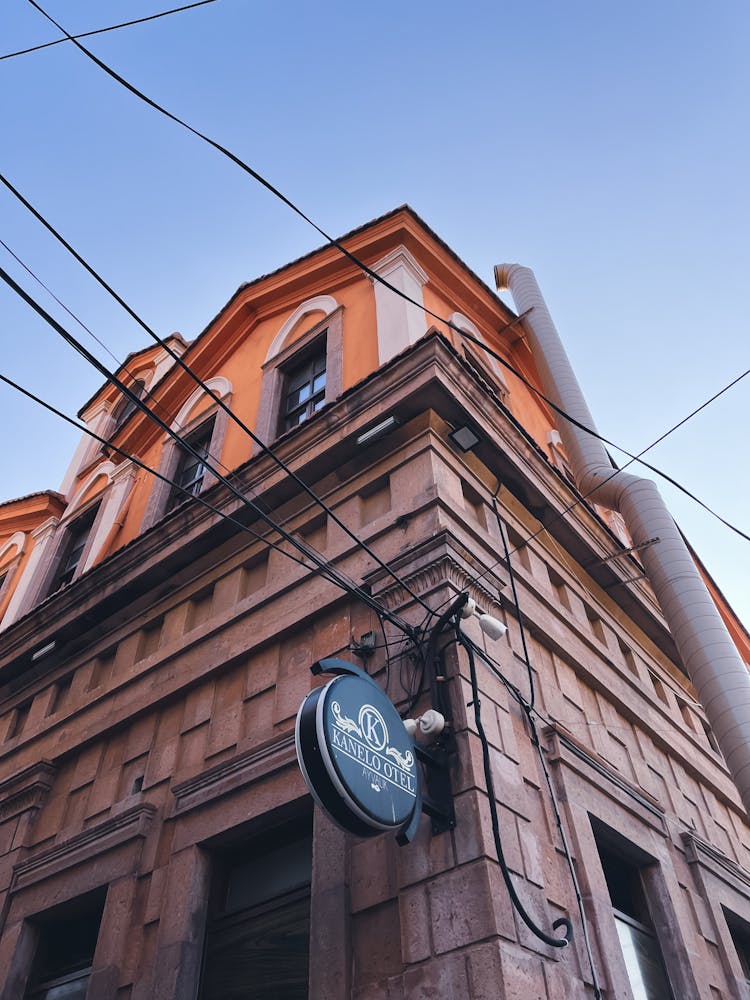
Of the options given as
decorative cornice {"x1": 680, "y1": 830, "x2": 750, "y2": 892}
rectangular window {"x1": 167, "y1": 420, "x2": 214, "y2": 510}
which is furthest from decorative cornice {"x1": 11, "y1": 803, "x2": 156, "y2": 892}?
decorative cornice {"x1": 680, "y1": 830, "x2": 750, "y2": 892}

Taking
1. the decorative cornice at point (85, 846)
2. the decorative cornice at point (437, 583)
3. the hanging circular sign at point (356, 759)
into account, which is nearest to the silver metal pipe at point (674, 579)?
the decorative cornice at point (437, 583)

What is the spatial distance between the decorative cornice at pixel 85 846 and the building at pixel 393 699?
0.12 feet

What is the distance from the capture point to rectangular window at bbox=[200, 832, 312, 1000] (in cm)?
706

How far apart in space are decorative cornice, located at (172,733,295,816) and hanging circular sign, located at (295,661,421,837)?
1860 mm

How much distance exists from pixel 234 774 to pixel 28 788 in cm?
415

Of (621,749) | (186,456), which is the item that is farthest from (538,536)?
(186,456)

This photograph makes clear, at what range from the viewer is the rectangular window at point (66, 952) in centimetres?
865

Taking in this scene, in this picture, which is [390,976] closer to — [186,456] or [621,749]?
[621,749]

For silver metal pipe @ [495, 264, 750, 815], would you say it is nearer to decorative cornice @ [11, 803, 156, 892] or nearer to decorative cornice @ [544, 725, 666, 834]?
decorative cornice @ [544, 725, 666, 834]

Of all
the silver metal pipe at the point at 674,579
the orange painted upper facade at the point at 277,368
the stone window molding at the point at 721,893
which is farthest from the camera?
the orange painted upper facade at the point at 277,368

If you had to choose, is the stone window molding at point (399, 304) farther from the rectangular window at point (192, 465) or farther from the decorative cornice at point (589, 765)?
the decorative cornice at point (589, 765)

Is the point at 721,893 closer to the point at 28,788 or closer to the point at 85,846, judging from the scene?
the point at 85,846


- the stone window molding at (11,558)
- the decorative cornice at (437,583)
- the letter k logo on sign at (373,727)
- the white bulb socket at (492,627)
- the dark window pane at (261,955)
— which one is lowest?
the dark window pane at (261,955)

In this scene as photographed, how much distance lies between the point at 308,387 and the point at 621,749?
7379mm
